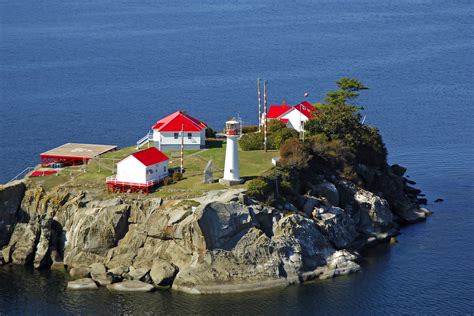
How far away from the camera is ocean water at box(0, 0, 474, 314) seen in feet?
198

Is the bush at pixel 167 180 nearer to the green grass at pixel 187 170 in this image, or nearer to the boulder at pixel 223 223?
the green grass at pixel 187 170

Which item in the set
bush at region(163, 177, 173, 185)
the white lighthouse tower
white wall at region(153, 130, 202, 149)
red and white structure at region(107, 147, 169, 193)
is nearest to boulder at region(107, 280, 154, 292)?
red and white structure at region(107, 147, 169, 193)

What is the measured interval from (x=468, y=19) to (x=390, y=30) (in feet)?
79.4

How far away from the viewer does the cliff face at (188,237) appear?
2438 inches

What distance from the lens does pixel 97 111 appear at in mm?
116500

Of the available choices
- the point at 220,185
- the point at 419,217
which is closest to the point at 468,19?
the point at 419,217

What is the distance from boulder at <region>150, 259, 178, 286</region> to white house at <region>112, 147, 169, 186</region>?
28.8ft

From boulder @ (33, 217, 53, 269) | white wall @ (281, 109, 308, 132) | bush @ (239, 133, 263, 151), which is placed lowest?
boulder @ (33, 217, 53, 269)

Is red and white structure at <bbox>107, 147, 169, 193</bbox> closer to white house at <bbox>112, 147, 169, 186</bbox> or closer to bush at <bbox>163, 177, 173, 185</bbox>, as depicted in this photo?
white house at <bbox>112, 147, 169, 186</bbox>

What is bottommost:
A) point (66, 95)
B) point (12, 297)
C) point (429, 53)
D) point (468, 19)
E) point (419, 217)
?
point (12, 297)

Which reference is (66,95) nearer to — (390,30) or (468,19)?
(390,30)

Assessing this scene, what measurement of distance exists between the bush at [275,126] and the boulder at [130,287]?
2477 centimetres

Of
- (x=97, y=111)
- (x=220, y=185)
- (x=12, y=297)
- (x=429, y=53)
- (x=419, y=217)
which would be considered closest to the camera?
(x=12, y=297)

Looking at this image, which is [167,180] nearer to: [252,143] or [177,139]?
[177,139]
